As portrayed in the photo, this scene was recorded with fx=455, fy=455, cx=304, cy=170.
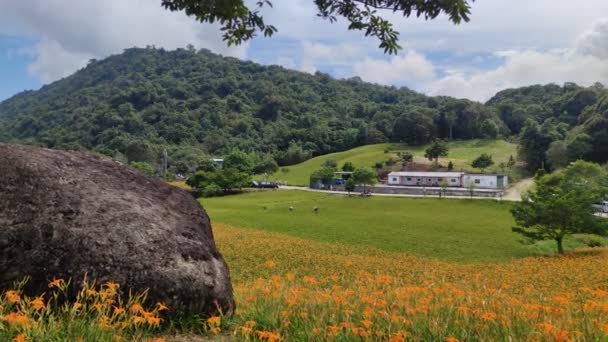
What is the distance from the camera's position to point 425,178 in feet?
259

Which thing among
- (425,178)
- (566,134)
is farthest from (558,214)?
(566,134)

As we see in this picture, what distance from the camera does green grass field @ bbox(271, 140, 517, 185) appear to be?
92.8 m

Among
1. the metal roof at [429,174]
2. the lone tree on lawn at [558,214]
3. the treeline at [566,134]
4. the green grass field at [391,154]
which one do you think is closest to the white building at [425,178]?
the metal roof at [429,174]

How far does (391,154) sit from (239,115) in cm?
5007

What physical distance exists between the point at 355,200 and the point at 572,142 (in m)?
45.7

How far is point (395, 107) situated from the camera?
14212cm

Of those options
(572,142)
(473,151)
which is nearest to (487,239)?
(572,142)

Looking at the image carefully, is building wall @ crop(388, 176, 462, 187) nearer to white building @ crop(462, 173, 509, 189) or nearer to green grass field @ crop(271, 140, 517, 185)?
white building @ crop(462, 173, 509, 189)

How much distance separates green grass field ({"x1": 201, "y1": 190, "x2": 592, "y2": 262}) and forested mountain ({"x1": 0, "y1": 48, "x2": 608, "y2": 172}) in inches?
1895

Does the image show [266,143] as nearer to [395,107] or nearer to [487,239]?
[395,107]

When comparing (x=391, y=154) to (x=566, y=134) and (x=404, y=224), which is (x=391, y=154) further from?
(x=404, y=224)

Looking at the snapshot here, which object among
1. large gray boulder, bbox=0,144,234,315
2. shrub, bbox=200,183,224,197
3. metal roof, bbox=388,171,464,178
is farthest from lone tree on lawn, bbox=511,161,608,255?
metal roof, bbox=388,171,464,178

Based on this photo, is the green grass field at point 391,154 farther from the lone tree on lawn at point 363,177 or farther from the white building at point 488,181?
the lone tree on lawn at point 363,177

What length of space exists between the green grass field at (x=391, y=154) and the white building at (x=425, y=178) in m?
13.3
